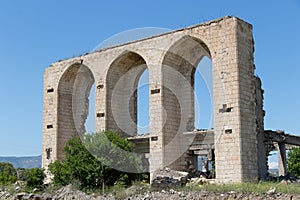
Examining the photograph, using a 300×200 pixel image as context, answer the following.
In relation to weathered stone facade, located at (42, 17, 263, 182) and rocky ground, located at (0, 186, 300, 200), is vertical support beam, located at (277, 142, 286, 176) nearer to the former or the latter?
weathered stone facade, located at (42, 17, 263, 182)

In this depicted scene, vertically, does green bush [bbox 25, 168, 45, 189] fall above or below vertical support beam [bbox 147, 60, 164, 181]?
below

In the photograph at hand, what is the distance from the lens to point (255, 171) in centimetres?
1822

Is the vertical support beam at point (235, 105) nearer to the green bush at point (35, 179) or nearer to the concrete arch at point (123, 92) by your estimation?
the concrete arch at point (123, 92)

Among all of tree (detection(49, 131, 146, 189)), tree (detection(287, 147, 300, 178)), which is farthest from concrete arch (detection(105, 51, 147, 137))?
tree (detection(287, 147, 300, 178))

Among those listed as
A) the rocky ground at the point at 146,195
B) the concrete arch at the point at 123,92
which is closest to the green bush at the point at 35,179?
the rocky ground at the point at 146,195

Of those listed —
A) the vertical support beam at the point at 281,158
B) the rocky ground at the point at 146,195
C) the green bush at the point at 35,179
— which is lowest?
the rocky ground at the point at 146,195

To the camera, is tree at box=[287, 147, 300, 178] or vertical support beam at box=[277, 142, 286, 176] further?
tree at box=[287, 147, 300, 178]

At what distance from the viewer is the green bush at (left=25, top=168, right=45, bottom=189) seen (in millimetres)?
21516

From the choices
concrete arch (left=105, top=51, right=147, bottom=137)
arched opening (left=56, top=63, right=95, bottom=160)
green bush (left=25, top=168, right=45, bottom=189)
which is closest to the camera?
green bush (left=25, top=168, right=45, bottom=189)

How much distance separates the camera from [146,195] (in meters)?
16.4

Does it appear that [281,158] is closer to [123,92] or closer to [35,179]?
[123,92]

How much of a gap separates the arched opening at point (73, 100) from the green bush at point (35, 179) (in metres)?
3.22

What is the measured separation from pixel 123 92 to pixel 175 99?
11.5ft

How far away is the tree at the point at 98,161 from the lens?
19.0 metres
